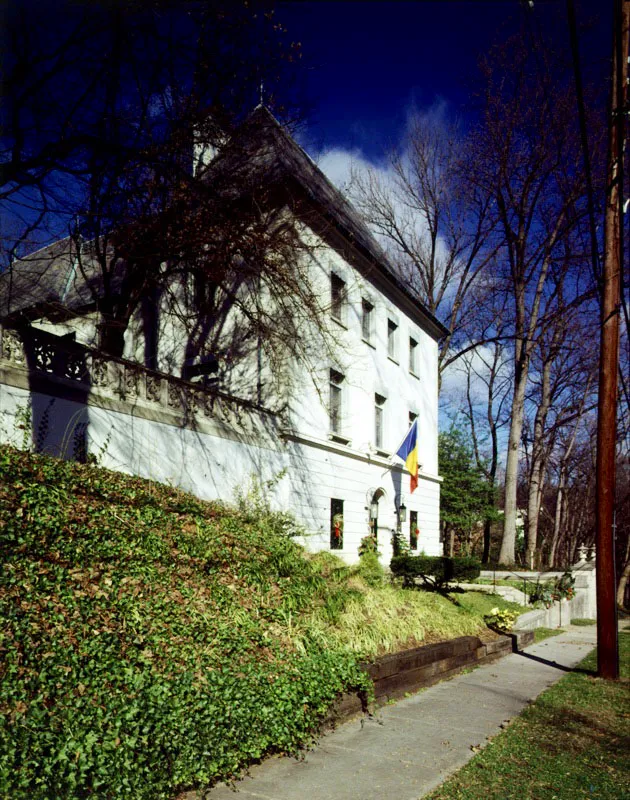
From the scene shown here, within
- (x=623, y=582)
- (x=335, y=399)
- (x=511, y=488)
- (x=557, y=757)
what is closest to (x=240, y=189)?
(x=335, y=399)

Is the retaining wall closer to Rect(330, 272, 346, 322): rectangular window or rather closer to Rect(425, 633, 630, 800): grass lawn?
Rect(425, 633, 630, 800): grass lawn

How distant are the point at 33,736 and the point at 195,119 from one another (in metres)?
9.86

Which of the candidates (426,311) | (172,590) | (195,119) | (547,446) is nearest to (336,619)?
(172,590)

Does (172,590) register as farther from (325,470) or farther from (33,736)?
(325,470)

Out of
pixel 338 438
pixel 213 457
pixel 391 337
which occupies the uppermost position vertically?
pixel 391 337

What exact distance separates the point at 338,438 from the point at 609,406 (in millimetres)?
10787

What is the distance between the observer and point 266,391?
61.2ft

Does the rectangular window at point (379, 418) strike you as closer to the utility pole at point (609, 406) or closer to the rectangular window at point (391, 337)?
the rectangular window at point (391, 337)

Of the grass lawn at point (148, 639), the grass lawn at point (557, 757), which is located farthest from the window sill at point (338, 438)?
the grass lawn at point (557, 757)

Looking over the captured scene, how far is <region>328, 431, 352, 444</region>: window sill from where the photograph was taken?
67.5ft

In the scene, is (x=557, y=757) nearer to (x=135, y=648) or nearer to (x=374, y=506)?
(x=135, y=648)

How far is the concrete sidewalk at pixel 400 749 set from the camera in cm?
507

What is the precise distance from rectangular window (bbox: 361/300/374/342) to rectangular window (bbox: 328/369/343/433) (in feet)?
8.79

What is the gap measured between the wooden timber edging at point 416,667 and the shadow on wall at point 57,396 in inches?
241
